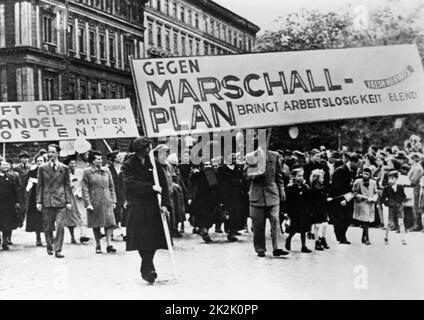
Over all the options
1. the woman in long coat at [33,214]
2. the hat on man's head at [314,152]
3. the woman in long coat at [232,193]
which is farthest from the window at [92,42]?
the hat on man's head at [314,152]

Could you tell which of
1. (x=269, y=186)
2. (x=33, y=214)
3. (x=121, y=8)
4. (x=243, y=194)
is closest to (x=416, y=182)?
(x=269, y=186)

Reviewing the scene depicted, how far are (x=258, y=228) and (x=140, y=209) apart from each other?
6.23 feet

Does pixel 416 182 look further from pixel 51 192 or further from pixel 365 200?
pixel 51 192

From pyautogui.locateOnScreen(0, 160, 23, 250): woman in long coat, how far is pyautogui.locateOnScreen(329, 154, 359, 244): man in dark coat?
412cm

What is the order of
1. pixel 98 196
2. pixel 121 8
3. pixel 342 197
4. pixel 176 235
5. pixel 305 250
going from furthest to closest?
pixel 176 235 → pixel 342 197 → pixel 98 196 → pixel 305 250 → pixel 121 8

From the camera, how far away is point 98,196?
54.5 ft

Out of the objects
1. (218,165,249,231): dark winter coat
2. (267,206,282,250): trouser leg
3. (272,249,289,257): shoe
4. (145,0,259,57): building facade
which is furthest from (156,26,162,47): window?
(272,249,289,257): shoe

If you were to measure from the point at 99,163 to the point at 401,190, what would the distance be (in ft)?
12.9

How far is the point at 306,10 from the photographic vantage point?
15.9m

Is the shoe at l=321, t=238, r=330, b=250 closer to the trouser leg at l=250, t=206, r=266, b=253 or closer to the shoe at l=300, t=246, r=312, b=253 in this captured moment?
the shoe at l=300, t=246, r=312, b=253

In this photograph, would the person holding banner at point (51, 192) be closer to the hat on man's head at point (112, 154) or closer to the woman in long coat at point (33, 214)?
the woman in long coat at point (33, 214)

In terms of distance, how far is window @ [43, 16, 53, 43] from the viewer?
15617mm

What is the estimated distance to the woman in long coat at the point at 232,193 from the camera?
16719 millimetres
